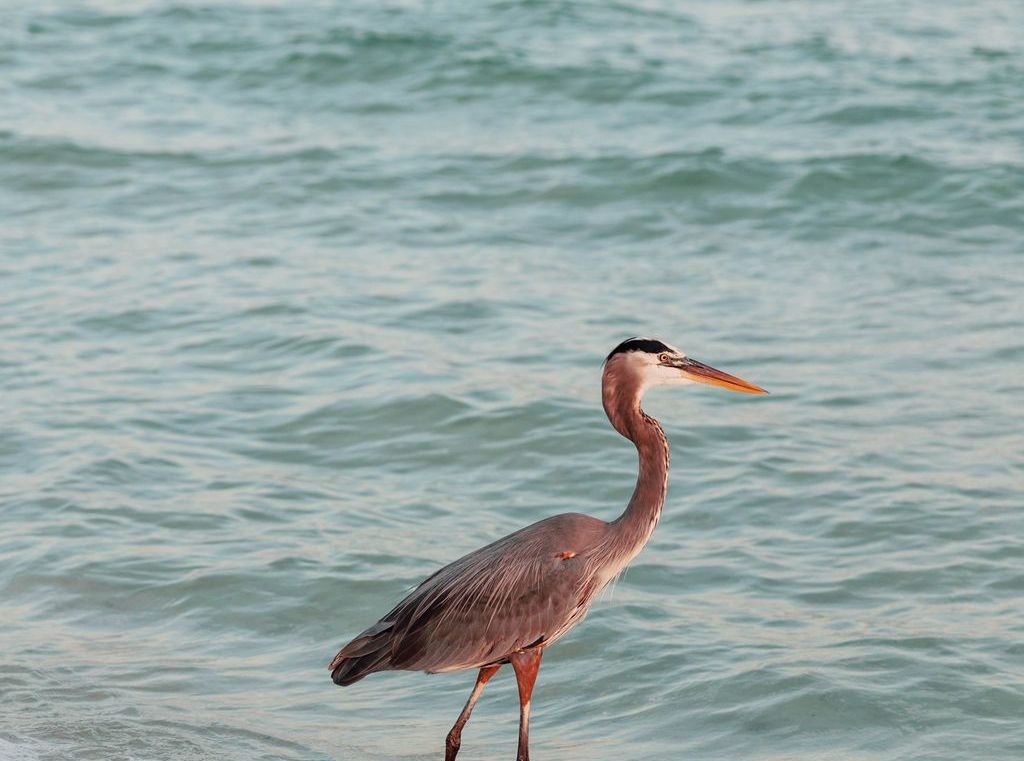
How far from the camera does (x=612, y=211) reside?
40.6 feet

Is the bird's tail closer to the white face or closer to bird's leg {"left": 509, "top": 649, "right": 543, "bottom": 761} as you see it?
bird's leg {"left": 509, "top": 649, "right": 543, "bottom": 761}

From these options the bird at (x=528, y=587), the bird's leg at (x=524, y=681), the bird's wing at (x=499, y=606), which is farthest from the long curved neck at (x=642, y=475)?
the bird's leg at (x=524, y=681)

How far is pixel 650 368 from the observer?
5.43 m

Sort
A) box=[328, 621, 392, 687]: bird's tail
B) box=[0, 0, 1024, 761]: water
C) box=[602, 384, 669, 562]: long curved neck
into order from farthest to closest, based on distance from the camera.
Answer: box=[0, 0, 1024, 761]: water < box=[602, 384, 669, 562]: long curved neck < box=[328, 621, 392, 687]: bird's tail

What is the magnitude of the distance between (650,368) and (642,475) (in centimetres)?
35

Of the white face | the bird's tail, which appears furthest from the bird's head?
the bird's tail

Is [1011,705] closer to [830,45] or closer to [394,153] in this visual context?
[394,153]

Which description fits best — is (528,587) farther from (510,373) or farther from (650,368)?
(510,373)

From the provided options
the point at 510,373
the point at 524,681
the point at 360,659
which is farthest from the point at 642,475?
the point at 510,373

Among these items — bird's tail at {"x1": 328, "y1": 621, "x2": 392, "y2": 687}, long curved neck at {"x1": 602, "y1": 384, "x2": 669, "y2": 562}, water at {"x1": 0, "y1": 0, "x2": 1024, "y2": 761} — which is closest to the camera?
bird's tail at {"x1": 328, "y1": 621, "x2": 392, "y2": 687}

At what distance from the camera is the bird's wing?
5.32 meters

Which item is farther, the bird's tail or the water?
the water

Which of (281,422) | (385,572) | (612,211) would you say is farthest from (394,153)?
(385,572)

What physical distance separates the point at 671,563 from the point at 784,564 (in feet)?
1.60
